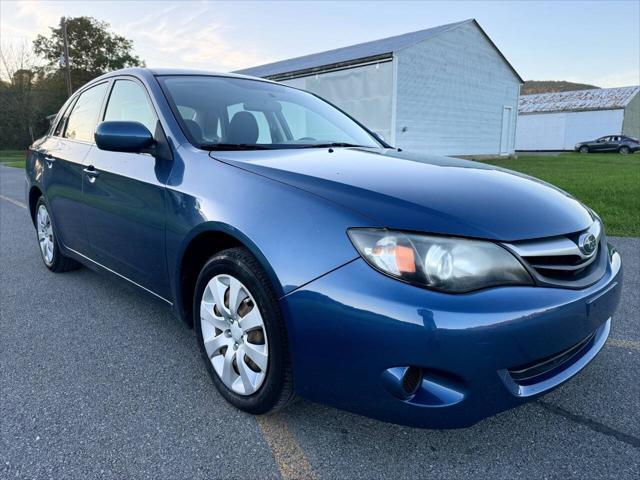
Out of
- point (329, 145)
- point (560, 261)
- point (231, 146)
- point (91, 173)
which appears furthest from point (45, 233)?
point (560, 261)

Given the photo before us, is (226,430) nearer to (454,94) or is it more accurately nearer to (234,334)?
(234,334)

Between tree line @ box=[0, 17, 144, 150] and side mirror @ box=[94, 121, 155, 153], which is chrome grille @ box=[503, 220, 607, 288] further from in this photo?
tree line @ box=[0, 17, 144, 150]

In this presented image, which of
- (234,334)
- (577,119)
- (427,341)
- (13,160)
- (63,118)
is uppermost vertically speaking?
(577,119)

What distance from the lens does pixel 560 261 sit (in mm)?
1797

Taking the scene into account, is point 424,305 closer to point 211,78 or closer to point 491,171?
point 491,171

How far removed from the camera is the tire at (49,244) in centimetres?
411

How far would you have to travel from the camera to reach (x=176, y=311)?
249cm

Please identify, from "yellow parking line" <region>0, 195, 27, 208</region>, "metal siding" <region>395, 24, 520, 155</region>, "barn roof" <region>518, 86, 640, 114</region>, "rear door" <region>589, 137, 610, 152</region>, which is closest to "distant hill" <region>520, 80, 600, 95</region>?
"barn roof" <region>518, 86, 640, 114</region>

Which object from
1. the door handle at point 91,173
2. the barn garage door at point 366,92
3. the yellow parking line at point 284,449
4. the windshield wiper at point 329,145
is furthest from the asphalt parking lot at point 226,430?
the barn garage door at point 366,92

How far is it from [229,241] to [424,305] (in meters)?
0.95

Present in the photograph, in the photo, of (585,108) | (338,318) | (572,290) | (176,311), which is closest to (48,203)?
(176,311)

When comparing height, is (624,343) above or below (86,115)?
below

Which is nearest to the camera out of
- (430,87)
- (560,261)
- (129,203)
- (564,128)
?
(560,261)

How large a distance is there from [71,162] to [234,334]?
216cm
